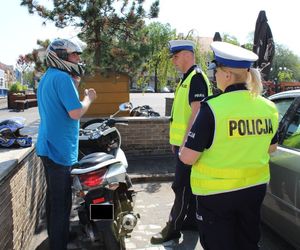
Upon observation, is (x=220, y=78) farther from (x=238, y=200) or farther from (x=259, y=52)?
(x=259, y=52)

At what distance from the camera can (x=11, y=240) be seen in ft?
10.4

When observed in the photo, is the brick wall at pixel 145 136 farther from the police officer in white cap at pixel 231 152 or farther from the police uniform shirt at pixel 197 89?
the police officer in white cap at pixel 231 152

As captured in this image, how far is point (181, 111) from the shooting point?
3.96m

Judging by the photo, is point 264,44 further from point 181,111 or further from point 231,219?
point 231,219

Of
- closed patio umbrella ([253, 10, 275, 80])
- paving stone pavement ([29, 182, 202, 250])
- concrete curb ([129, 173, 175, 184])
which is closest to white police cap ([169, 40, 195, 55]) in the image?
paving stone pavement ([29, 182, 202, 250])

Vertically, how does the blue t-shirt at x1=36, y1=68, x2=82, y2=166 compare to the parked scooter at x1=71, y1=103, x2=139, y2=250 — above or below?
above

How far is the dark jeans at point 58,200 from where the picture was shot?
135 inches

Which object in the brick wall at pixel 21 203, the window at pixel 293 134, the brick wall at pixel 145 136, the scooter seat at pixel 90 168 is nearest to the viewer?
the brick wall at pixel 21 203

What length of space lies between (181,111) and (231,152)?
5.41 feet

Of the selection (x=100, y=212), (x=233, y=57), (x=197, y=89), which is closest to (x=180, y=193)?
(x=100, y=212)

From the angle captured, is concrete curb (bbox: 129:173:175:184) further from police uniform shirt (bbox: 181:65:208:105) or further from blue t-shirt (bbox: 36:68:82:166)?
blue t-shirt (bbox: 36:68:82:166)

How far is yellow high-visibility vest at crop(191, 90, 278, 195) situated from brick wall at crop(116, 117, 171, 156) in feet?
17.9

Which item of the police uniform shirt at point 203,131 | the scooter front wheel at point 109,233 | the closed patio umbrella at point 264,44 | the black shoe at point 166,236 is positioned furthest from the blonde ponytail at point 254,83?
the closed patio umbrella at point 264,44

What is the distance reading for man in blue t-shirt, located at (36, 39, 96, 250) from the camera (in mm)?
3262
